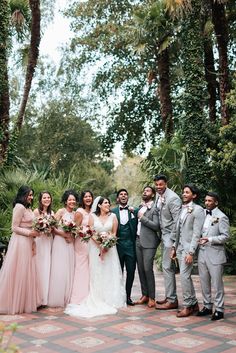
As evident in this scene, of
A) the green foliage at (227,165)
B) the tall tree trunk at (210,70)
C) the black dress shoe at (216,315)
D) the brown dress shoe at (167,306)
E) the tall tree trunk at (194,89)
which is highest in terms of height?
the tall tree trunk at (210,70)

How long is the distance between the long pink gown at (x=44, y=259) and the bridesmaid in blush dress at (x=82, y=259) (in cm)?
43

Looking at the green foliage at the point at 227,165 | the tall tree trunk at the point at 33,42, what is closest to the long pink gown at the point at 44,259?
the green foliage at the point at 227,165

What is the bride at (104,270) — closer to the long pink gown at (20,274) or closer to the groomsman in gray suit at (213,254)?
the long pink gown at (20,274)

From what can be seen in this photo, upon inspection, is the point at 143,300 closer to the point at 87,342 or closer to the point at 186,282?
the point at 186,282

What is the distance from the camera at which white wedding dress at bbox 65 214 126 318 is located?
7.07 metres

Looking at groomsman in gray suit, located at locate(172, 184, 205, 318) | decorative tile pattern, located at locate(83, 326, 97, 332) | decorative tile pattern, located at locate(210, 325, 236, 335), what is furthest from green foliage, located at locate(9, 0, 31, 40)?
decorative tile pattern, located at locate(210, 325, 236, 335)

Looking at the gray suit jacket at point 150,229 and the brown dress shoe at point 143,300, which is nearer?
the gray suit jacket at point 150,229

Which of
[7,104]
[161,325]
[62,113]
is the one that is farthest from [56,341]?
[62,113]

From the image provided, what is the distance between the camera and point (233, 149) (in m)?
10.3

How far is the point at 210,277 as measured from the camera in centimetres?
657

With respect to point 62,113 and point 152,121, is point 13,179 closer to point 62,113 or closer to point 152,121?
point 152,121

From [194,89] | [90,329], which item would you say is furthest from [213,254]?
[194,89]

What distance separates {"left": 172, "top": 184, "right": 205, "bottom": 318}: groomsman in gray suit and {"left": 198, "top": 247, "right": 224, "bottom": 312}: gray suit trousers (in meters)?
0.16

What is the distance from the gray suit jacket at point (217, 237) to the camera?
20.7 ft
